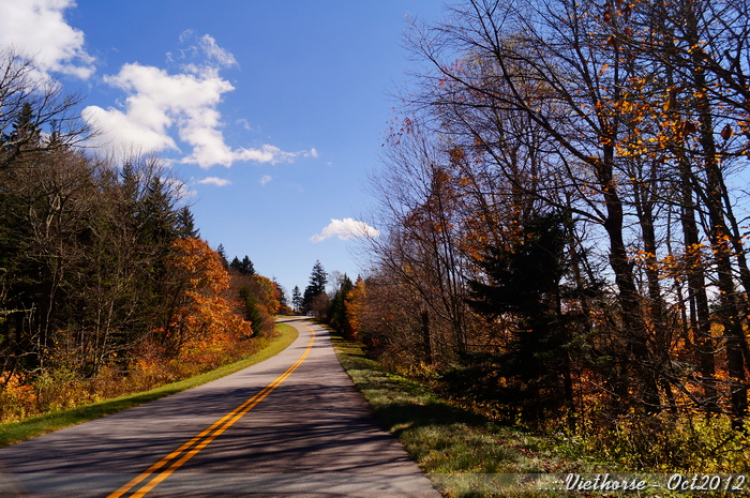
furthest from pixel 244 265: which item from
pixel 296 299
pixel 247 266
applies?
pixel 296 299

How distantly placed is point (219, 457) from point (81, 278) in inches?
745

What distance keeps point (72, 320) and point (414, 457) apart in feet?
73.9

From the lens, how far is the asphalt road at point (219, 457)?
15.8ft

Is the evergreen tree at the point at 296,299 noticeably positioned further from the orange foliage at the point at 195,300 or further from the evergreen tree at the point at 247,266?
the orange foliage at the point at 195,300

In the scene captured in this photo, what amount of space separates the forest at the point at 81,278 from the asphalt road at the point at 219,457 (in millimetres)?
5667

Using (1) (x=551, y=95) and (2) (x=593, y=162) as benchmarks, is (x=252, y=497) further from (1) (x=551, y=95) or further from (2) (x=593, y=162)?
(1) (x=551, y=95)

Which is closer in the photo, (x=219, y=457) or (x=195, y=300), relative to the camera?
(x=219, y=457)

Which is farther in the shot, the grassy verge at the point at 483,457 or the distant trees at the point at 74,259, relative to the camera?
the distant trees at the point at 74,259

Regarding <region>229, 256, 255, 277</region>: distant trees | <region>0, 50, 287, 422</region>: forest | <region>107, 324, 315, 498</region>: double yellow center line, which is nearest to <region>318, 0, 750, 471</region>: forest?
<region>107, 324, 315, 498</region>: double yellow center line

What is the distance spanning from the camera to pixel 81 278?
20.9 metres

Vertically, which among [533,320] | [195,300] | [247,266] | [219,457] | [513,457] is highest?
[247,266]

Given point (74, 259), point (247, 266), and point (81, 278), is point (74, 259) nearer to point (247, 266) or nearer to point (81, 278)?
point (81, 278)

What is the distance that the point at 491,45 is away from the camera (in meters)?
8.46

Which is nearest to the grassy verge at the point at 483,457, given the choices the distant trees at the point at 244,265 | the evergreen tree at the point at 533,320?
the evergreen tree at the point at 533,320
